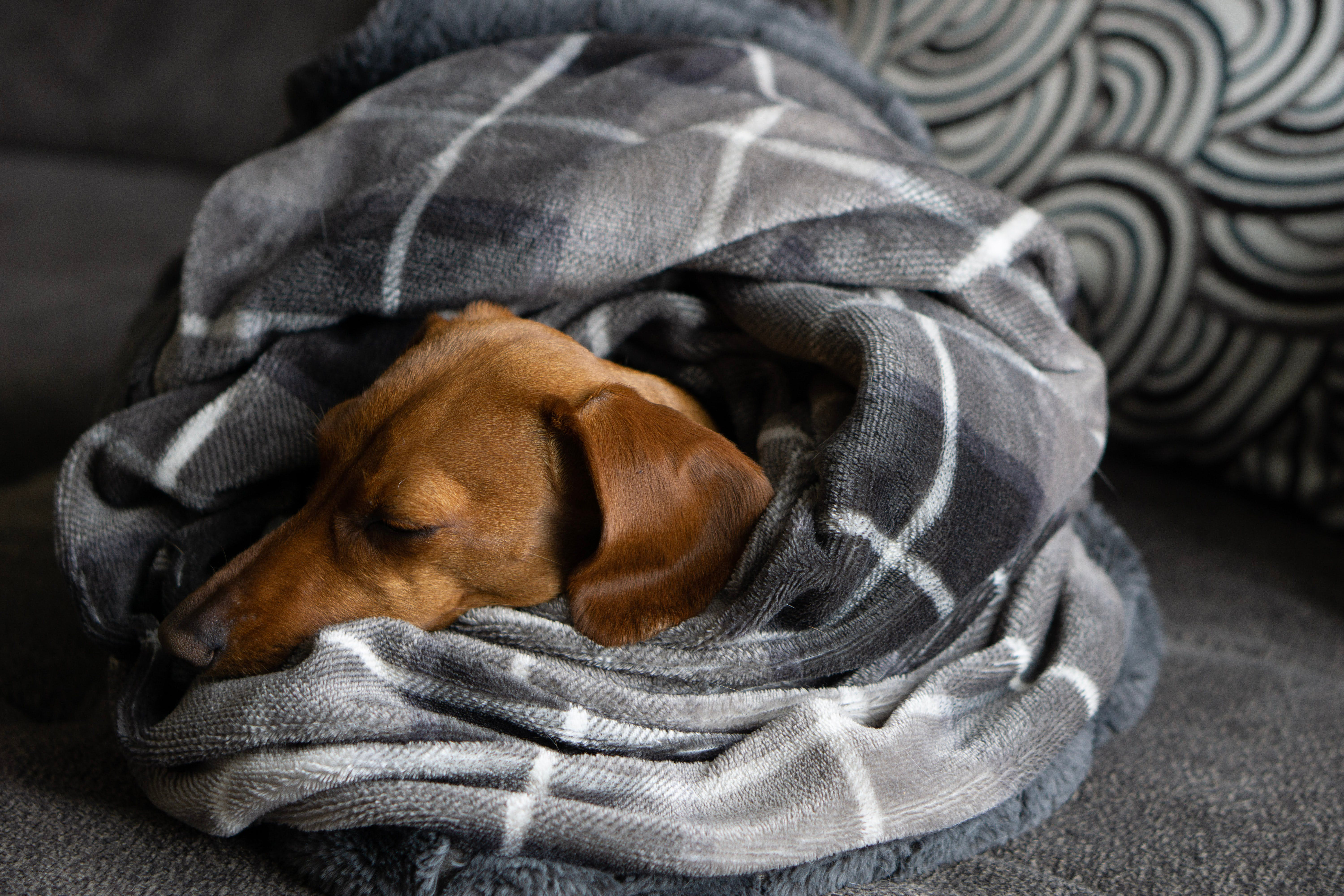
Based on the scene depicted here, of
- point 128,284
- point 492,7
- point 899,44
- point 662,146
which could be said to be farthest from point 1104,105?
point 128,284

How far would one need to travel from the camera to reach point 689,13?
4.51 ft

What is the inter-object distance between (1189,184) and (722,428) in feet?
2.81

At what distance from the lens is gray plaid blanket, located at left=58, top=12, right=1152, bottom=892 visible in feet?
2.62

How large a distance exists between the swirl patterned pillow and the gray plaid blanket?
0.45 meters

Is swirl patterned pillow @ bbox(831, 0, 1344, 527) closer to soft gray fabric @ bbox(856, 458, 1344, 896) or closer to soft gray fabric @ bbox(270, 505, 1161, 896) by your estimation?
soft gray fabric @ bbox(856, 458, 1344, 896)

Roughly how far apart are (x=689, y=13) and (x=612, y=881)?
113cm

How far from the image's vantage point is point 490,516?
899 mm

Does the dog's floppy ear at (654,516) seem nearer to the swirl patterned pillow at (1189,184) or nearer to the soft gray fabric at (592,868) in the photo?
the soft gray fabric at (592,868)

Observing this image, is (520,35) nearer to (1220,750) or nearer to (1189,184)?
(1189,184)

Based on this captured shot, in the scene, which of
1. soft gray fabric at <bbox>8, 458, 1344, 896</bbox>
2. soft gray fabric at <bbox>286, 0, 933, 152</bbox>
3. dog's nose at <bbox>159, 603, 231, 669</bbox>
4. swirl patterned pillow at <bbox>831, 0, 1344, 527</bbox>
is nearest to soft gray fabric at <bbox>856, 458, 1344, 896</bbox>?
soft gray fabric at <bbox>8, 458, 1344, 896</bbox>

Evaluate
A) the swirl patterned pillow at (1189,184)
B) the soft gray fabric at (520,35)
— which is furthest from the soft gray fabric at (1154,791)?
the soft gray fabric at (520,35)

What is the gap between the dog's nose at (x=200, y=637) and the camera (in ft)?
2.79

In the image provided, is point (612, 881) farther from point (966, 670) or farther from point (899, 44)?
point (899, 44)

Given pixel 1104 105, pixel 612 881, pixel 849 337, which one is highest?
pixel 1104 105
